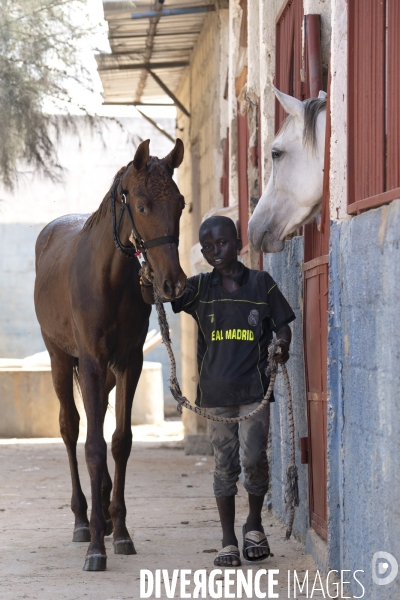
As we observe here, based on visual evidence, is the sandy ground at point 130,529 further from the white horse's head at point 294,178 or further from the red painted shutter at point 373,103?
the red painted shutter at point 373,103

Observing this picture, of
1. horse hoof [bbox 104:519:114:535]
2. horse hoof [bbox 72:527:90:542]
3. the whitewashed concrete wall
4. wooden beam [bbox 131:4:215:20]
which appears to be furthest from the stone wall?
horse hoof [bbox 72:527:90:542]

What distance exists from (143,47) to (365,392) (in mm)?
8478

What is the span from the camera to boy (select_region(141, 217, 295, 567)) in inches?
173

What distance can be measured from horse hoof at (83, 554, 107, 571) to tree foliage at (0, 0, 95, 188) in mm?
6249

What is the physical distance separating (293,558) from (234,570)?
0.43 meters

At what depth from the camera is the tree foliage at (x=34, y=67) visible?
384 inches

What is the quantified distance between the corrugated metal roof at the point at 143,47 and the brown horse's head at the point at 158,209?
4.96m

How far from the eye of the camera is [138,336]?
200 inches

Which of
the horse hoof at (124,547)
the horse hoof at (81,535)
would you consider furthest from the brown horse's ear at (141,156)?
the horse hoof at (81,535)

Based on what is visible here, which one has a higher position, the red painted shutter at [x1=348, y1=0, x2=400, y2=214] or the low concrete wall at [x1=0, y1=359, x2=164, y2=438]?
the red painted shutter at [x1=348, y1=0, x2=400, y2=214]

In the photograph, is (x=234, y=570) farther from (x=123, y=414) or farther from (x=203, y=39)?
(x=203, y=39)

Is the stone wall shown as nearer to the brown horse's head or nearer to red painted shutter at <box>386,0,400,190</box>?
the brown horse's head

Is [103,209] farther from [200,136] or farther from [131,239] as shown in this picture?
[200,136]

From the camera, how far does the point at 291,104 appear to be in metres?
4.32
